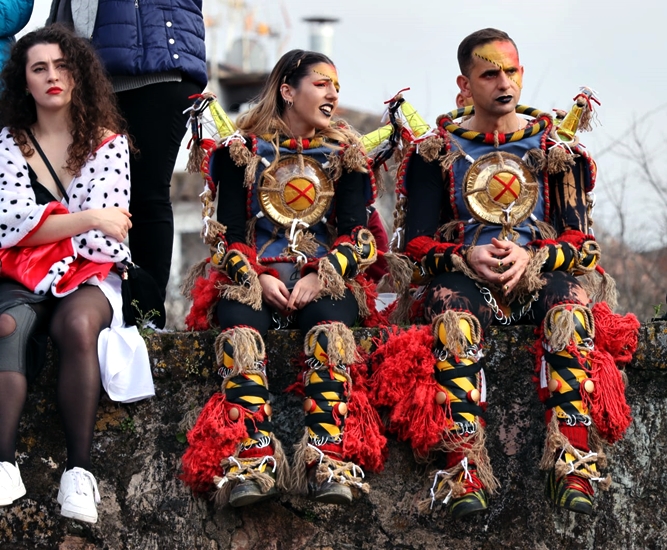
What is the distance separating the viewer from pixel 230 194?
4.76m

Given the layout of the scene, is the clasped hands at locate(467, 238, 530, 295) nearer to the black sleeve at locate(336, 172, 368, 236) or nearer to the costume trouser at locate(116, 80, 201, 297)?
the black sleeve at locate(336, 172, 368, 236)

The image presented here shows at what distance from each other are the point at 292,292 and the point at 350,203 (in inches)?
20.2

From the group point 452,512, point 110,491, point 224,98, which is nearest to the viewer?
point 452,512

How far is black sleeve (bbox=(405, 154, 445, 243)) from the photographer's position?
4.71 metres

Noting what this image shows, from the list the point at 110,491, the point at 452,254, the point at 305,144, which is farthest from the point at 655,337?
the point at 110,491

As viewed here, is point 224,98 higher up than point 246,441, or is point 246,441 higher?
point 224,98

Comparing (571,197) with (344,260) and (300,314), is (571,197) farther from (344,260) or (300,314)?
(300,314)

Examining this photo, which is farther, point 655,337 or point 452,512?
point 655,337

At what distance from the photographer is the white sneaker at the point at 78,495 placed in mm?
3924

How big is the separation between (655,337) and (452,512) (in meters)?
1.05

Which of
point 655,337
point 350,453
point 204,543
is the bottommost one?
point 204,543

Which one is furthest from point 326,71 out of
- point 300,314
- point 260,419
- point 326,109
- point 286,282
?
point 260,419

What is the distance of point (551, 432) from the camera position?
414 centimetres

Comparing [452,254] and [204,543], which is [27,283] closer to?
[204,543]
